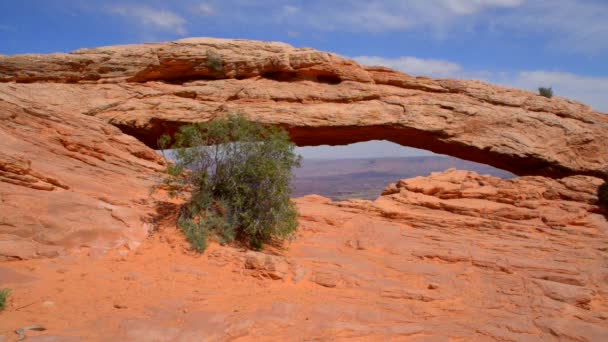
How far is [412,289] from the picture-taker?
29.3 ft

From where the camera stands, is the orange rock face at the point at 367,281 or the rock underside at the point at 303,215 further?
the rock underside at the point at 303,215

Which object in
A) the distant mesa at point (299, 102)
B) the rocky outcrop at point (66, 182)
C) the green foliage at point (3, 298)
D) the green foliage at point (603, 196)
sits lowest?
the green foliage at point (3, 298)

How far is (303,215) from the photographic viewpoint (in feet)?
44.5

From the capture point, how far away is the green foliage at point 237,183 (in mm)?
10727

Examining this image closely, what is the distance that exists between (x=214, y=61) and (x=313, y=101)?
426 centimetres

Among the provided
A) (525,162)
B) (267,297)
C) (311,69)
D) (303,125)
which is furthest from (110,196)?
(525,162)

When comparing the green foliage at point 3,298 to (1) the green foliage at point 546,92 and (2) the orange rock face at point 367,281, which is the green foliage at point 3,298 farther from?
(1) the green foliage at point 546,92

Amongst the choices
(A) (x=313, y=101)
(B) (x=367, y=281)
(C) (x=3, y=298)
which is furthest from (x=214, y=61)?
(C) (x=3, y=298)

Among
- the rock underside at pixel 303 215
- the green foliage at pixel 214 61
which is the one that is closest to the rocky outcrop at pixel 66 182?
the rock underside at pixel 303 215

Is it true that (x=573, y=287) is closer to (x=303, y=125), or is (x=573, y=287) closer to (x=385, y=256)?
(x=385, y=256)

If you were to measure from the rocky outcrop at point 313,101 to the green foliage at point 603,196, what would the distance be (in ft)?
6.26

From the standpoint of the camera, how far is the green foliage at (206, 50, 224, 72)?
680 inches

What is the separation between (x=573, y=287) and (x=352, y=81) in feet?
37.7

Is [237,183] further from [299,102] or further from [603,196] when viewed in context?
[603,196]
